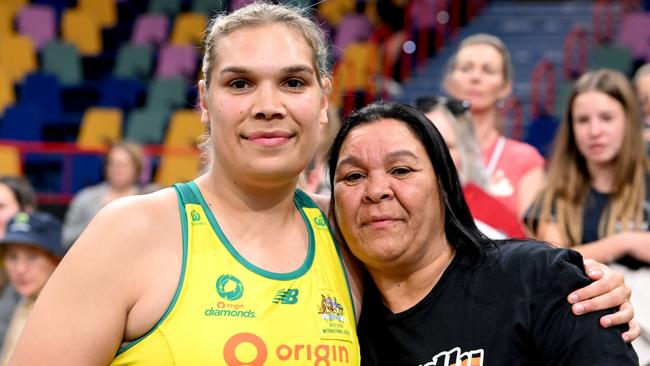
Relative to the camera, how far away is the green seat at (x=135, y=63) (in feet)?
35.1

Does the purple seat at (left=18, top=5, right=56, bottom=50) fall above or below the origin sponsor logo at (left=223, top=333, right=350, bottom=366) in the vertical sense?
above

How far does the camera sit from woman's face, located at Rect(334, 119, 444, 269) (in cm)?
215

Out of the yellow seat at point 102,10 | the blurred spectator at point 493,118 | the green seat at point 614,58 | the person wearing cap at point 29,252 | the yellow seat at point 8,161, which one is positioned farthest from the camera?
the yellow seat at point 102,10

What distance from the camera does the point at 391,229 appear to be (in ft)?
7.04

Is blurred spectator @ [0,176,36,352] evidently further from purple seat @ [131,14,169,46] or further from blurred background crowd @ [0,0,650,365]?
purple seat @ [131,14,169,46]

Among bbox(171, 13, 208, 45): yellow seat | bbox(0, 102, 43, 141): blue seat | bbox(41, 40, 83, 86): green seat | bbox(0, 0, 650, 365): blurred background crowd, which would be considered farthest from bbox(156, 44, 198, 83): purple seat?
bbox(0, 102, 43, 141): blue seat

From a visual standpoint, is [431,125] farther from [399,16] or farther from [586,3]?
[586,3]

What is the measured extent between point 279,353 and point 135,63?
9148 millimetres

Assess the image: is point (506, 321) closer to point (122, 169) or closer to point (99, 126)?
point (122, 169)

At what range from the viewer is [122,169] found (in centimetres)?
632

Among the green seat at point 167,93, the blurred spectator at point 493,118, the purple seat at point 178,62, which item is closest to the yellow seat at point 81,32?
the purple seat at point 178,62

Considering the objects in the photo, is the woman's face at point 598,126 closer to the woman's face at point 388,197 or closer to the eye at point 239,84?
the woman's face at point 388,197

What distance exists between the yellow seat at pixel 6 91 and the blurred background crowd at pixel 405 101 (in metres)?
0.01

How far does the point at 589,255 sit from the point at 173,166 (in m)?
5.41
